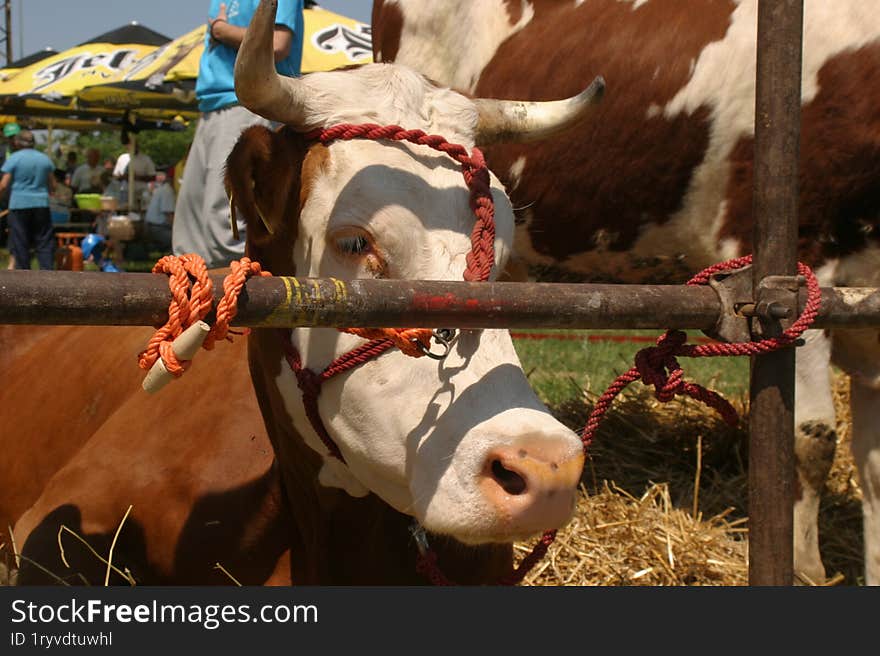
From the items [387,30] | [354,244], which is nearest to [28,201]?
[387,30]

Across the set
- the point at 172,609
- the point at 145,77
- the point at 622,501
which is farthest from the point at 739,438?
the point at 145,77

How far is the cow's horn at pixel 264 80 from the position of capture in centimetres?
178

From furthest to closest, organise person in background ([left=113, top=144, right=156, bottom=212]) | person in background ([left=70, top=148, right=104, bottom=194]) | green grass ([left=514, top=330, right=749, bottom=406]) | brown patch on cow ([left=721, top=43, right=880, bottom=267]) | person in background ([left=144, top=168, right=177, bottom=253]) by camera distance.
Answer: person in background ([left=70, top=148, right=104, bottom=194]) → person in background ([left=113, top=144, right=156, bottom=212]) → person in background ([left=144, top=168, right=177, bottom=253]) → green grass ([left=514, top=330, right=749, bottom=406]) → brown patch on cow ([left=721, top=43, right=880, bottom=267])

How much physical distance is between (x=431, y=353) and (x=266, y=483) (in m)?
0.77

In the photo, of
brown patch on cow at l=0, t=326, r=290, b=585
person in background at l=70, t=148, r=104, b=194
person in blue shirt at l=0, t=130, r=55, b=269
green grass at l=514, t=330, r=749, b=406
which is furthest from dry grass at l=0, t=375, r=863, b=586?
person in background at l=70, t=148, r=104, b=194

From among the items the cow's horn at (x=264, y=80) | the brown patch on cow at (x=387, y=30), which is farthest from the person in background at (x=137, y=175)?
the cow's horn at (x=264, y=80)

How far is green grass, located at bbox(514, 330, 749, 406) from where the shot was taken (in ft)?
17.2

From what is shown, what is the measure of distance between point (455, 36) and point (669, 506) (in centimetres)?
177

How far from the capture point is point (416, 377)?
6.01ft

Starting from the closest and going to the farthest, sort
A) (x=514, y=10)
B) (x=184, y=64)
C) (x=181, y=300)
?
(x=181, y=300) < (x=514, y=10) < (x=184, y=64)

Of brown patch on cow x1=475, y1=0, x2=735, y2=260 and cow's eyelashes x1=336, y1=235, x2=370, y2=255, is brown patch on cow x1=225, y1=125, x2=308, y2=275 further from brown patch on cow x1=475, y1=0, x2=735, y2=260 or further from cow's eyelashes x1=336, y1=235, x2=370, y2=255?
brown patch on cow x1=475, y1=0, x2=735, y2=260

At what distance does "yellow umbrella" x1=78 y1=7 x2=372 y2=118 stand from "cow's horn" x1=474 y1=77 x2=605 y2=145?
6.33 meters

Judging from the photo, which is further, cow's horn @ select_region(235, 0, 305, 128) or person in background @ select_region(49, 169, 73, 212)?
person in background @ select_region(49, 169, 73, 212)

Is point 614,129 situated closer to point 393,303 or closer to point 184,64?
point 393,303
